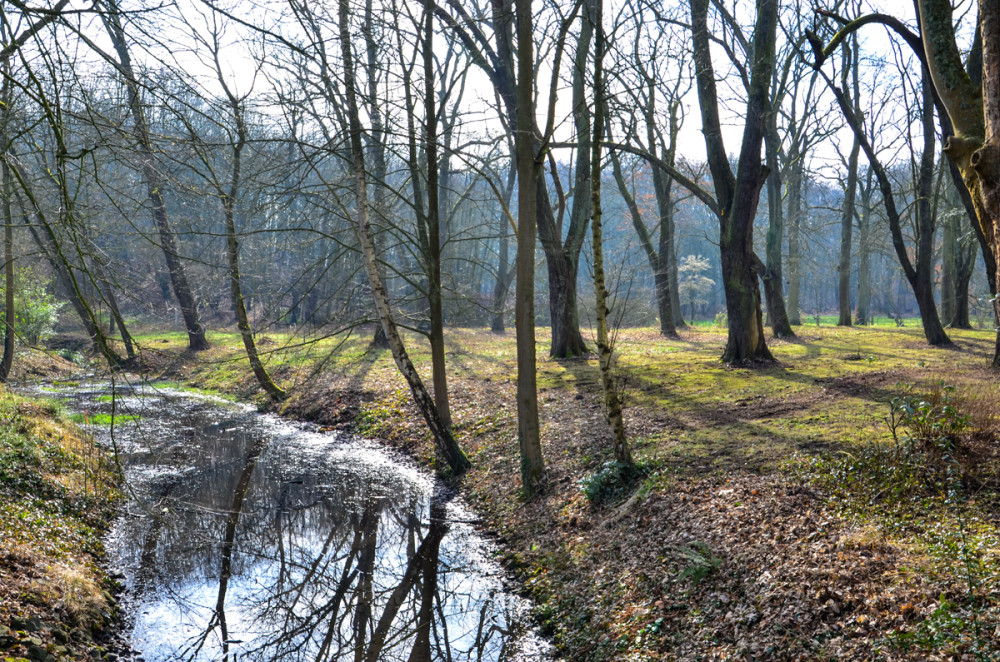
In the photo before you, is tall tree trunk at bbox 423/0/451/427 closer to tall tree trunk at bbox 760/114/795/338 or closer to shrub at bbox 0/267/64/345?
shrub at bbox 0/267/64/345

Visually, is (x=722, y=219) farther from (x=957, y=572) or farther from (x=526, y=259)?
(x=957, y=572)

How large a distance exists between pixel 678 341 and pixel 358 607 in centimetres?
1675

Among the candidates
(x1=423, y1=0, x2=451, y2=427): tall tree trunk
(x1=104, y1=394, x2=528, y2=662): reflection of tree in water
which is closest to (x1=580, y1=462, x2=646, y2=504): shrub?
(x1=104, y1=394, x2=528, y2=662): reflection of tree in water

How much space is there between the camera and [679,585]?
541cm

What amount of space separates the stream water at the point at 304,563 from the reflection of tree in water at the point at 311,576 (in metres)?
0.02

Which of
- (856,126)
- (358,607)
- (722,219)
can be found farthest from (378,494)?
(856,126)

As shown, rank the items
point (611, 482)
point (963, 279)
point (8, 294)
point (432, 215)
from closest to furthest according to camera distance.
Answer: point (611, 482)
point (432, 215)
point (8, 294)
point (963, 279)

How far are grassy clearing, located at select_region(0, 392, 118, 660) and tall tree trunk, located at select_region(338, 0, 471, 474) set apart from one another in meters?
4.17

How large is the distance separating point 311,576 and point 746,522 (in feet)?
15.2

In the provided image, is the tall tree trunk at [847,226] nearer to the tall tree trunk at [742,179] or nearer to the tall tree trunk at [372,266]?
the tall tree trunk at [742,179]

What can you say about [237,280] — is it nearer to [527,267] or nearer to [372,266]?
[372,266]

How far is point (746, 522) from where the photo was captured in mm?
5789

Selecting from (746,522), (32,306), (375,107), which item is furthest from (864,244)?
(32,306)

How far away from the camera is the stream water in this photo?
226 inches
